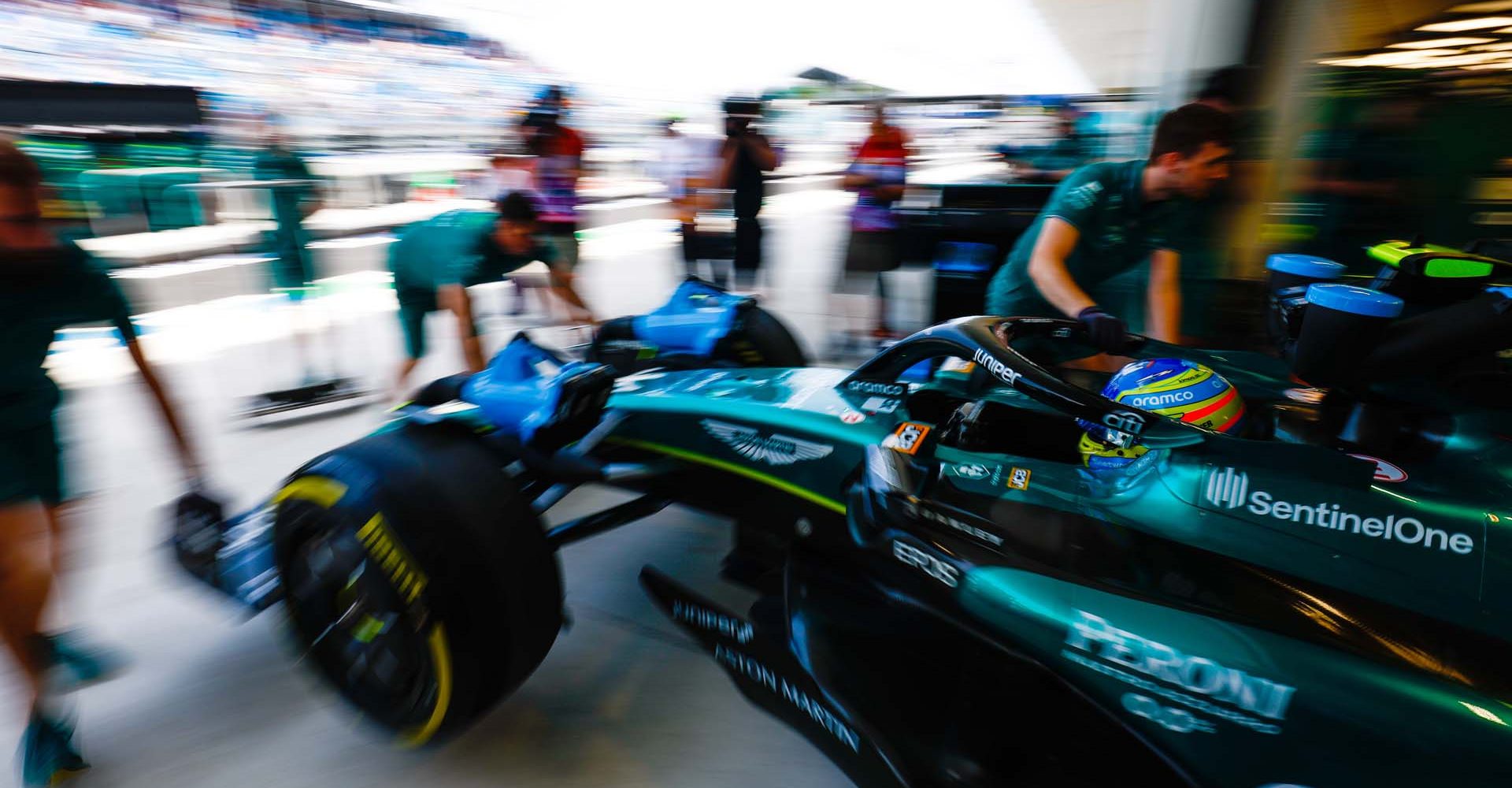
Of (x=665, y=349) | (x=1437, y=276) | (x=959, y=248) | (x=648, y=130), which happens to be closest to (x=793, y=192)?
(x=648, y=130)

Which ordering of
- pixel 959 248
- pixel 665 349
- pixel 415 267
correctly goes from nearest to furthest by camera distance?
1. pixel 665 349
2. pixel 415 267
3. pixel 959 248

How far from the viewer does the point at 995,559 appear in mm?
1481

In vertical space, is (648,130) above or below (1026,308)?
above

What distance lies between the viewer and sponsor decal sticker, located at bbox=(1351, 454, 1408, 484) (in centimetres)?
142

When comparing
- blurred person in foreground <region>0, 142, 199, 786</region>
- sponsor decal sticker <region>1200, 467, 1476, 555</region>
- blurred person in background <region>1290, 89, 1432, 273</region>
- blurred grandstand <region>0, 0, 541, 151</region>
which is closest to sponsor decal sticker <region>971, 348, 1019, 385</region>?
sponsor decal sticker <region>1200, 467, 1476, 555</region>

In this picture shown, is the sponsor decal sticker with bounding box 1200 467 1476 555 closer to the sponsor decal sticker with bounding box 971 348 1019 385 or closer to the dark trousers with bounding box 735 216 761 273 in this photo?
the sponsor decal sticker with bounding box 971 348 1019 385

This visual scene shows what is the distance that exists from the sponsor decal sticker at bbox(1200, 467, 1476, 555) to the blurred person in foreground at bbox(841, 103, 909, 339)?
3.62 meters

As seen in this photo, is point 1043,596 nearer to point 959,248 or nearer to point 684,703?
point 684,703

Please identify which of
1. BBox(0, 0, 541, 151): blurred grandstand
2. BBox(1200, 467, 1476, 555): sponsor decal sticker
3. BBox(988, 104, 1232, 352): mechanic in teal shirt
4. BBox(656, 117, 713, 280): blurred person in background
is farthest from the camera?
BBox(0, 0, 541, 151): blurred grandstand

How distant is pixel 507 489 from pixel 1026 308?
5.75 feet

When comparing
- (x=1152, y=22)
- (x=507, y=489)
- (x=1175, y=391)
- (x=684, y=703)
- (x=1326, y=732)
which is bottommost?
(x=684, y=703)

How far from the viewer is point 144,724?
6.41 feet

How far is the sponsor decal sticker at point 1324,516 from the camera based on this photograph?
52.0 inches

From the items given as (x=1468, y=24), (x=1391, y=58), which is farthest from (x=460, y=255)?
(x=1468, y=24)
